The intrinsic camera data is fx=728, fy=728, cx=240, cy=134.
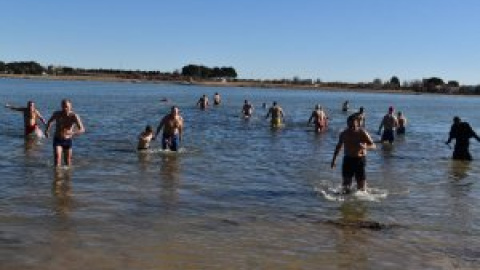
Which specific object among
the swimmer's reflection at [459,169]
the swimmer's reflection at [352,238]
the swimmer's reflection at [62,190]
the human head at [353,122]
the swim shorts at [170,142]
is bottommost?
the swimmer's reflection at [459,169]

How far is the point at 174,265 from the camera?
8.75 meters

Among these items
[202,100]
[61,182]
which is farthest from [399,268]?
[202,100]

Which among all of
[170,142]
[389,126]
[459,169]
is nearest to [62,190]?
[170,142]

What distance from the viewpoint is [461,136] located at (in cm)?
2023

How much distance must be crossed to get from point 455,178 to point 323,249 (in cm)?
852

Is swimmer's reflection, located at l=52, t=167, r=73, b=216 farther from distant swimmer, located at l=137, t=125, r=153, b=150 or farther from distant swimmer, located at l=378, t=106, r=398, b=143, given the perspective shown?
distant swimmer, located at l=378, t=106, r=398, b=143

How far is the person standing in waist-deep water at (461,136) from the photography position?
781 inches

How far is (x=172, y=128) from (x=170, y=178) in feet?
14.2

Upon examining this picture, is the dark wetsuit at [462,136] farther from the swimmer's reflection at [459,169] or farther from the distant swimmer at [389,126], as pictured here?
the distant swimmer at [389,126]

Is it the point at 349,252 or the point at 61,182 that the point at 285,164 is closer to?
the point at 61,182

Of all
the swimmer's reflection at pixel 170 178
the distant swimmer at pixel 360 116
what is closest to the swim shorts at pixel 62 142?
the swimmer's reflection at pixel 170 178

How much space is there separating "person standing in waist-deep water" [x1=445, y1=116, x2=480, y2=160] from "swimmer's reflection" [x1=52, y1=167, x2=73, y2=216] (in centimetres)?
1047

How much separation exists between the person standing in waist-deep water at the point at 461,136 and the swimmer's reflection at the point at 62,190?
1047cm

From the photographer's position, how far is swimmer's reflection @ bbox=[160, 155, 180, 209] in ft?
43.2
